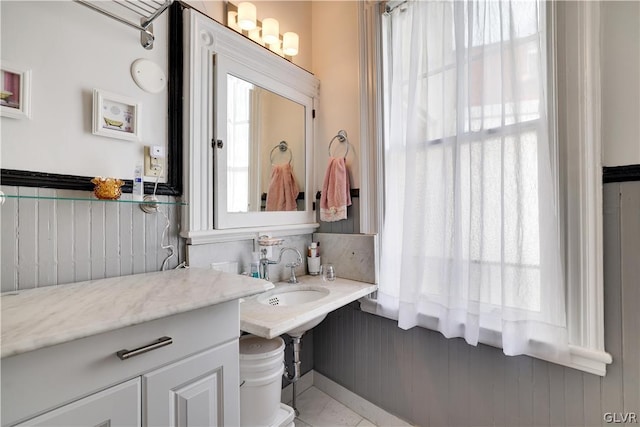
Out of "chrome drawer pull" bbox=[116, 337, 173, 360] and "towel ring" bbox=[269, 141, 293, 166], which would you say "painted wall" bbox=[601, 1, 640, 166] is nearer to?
"towel ring" bbox=[269, 141, 293, 166]

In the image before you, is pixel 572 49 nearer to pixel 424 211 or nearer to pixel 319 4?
pixel 424 211

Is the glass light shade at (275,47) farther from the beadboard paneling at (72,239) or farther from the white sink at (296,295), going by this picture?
the white sink at (296,295)

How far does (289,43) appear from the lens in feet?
5.69

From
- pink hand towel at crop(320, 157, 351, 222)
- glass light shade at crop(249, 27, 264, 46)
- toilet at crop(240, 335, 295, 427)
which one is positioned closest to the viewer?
toilet at crop(240, 335, 295, 427)

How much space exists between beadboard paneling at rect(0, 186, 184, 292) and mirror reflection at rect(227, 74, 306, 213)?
0.39 m

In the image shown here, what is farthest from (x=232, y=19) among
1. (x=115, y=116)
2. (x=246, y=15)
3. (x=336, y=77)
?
(x=115, y=116)

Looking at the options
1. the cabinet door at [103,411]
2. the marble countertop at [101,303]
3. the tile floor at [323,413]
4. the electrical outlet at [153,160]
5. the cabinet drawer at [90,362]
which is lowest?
the tile floor at [323,413]

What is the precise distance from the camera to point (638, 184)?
37.1 inches

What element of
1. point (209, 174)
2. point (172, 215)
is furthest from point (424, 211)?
point (172, 215)

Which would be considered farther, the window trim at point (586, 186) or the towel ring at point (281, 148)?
the towel ring at point (281, 148)

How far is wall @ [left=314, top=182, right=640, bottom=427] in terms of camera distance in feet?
3.21

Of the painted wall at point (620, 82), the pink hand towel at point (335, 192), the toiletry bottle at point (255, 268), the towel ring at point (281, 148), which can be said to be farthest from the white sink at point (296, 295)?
the painted wall at point (620, 82)

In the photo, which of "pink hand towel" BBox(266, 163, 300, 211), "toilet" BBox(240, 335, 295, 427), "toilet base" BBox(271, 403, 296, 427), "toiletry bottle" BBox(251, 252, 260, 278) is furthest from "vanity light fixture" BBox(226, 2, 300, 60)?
"toilet base" BBox(271, 403, 296, 427)

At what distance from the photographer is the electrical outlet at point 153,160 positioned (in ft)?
3.88
